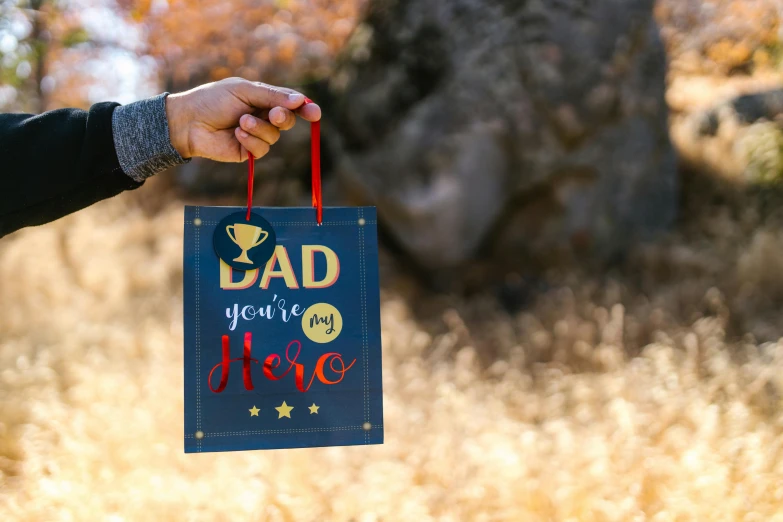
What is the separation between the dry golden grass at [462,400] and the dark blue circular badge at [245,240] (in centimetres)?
128

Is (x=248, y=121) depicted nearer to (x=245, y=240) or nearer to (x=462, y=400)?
(x=245, y=240)

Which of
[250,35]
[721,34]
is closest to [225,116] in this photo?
[250,35]

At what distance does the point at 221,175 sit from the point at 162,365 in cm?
297

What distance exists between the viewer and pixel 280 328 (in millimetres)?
1370

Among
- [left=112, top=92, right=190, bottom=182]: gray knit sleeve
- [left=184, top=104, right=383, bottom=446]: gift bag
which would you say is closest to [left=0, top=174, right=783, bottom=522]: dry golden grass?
[left=184, top=104, right=383, bottom=446]: gift bag

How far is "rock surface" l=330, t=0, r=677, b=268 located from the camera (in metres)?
4.70

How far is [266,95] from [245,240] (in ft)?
0.99

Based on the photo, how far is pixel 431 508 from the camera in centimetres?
242

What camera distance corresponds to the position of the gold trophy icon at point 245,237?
1.35 meters

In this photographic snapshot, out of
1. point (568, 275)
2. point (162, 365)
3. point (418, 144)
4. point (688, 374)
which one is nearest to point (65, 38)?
point (418, 144)

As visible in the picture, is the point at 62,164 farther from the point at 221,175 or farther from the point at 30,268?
the point at 221,175

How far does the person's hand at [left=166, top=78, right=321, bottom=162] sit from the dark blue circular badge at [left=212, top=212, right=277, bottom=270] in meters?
0.17

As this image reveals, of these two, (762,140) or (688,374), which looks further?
(762,140)

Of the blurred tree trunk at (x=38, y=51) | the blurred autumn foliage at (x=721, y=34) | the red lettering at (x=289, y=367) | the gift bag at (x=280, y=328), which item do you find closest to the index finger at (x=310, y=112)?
the gift bag at (x=280, y=328)
